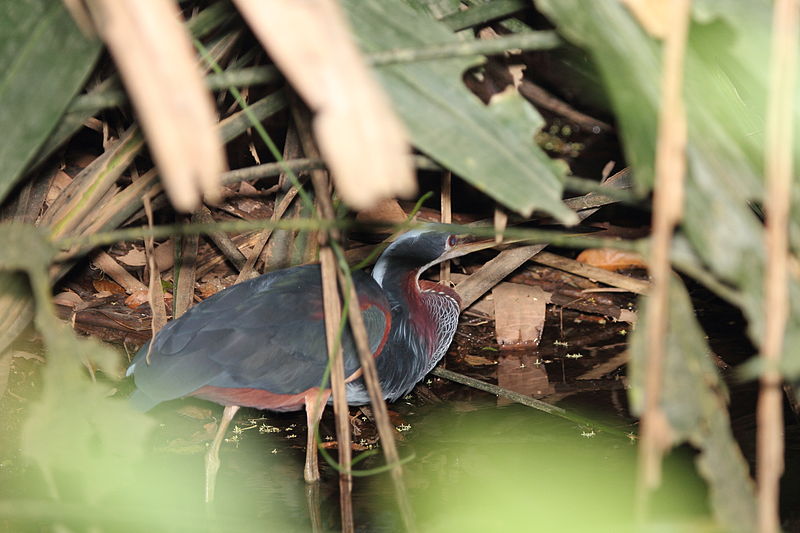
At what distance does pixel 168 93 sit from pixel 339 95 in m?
0.18

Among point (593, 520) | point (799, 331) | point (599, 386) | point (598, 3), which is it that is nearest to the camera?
point (799, 331)

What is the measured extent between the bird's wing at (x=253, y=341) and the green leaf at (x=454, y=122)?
1.80 meters

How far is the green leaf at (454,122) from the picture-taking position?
4.64 ft

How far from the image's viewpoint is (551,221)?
4285 mm

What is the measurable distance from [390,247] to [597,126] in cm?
172

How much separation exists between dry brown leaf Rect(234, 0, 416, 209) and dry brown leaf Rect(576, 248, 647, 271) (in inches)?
154

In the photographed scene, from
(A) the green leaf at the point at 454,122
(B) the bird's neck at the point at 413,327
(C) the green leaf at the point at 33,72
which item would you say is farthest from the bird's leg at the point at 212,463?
(A) the green leaf at the point at 454,122

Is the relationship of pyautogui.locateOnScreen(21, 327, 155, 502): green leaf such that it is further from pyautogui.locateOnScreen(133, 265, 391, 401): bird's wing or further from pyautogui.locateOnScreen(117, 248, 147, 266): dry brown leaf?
pyautogui.locateOnScreen(117, 248, 147, 266): dry brown leaf

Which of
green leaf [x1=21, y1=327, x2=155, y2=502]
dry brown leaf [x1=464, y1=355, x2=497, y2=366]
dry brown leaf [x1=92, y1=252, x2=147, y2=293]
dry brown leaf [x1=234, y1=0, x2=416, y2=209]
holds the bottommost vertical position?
dry brown leaf [x1=464, y1=355, x2=497, y2=366]

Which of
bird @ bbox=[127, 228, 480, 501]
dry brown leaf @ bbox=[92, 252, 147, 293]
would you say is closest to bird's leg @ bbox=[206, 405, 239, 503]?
bird @ bbox=[127, 228, 480, 501]


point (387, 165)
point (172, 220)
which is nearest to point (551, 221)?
point (172, 220)

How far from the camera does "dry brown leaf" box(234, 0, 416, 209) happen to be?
88cm

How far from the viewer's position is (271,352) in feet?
10.9

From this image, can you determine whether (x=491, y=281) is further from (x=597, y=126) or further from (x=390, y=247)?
(x=597, y=126)
